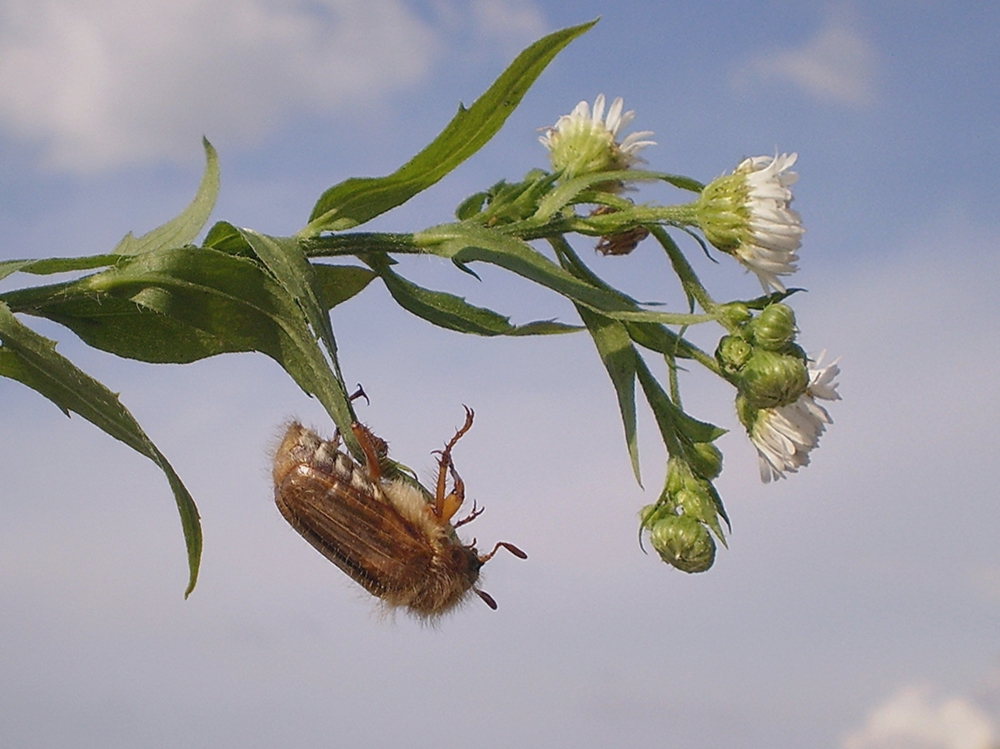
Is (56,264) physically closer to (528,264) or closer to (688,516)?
(528,264)

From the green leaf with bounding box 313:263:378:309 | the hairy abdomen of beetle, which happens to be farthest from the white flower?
the hairy abdomen of beetle

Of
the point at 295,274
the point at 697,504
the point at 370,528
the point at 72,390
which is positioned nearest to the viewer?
the point at 295,274

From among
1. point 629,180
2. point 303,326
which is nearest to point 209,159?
point 303,326

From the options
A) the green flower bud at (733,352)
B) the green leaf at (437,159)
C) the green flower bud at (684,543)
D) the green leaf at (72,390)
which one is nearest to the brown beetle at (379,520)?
the green leaf at (72,390)

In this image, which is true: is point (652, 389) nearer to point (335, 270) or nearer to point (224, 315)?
point (335, 270)

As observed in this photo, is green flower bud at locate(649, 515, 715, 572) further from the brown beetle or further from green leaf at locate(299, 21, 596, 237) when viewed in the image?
green leaf at locate(299, 21, 596, 237)

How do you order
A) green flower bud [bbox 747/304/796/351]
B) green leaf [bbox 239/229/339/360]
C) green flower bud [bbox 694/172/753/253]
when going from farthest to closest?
green flower bud [bbox 694/172/753/253]
green flower bud [bbox 747/304/796/351]
green leaf [bbox 239/229/339/360]

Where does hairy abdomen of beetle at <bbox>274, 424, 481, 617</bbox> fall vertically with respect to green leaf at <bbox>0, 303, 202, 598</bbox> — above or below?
above

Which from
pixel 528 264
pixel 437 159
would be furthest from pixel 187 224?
pixel 528 264
